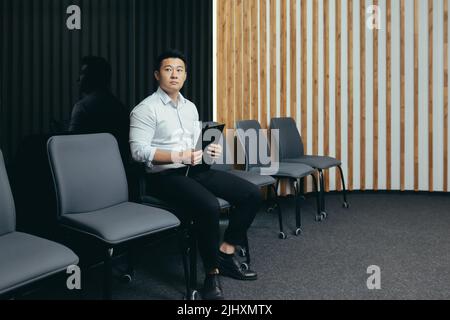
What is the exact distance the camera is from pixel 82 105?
3.19m

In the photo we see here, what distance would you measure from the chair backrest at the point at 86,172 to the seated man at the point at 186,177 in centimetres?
21

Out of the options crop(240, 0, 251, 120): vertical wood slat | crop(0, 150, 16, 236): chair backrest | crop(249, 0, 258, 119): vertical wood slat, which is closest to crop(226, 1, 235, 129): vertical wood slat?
crop(240, 0, 251, 120): vertical wood slat

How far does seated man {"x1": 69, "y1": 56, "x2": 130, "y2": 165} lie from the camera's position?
3203mm

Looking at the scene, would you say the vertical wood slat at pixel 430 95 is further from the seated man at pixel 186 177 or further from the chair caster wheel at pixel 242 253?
the seated man at pixel 186 177

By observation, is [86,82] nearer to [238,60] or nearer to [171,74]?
[171,74]

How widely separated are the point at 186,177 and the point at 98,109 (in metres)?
0.90

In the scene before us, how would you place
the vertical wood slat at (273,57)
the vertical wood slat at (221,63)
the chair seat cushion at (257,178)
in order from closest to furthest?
the chair seat cushion at (257,178) < the vertical wood slat at (221,63) < the vertical wood slat at (273,57)

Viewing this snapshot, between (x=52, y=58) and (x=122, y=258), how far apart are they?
1876 millimetres

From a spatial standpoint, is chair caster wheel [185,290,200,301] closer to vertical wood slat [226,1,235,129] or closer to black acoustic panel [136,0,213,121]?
black acoustic panel [136,0,213,121]

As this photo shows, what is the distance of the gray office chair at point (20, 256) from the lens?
1622mm

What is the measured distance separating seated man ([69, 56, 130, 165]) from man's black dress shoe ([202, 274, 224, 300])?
1243 mm

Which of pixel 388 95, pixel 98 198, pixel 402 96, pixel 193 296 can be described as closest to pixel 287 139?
pixel 388 95

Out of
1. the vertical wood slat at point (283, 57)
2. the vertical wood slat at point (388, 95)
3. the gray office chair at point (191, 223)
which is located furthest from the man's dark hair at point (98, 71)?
A: the vertical wood slat at point (388, 95)

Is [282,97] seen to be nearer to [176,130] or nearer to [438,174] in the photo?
[438,174]
